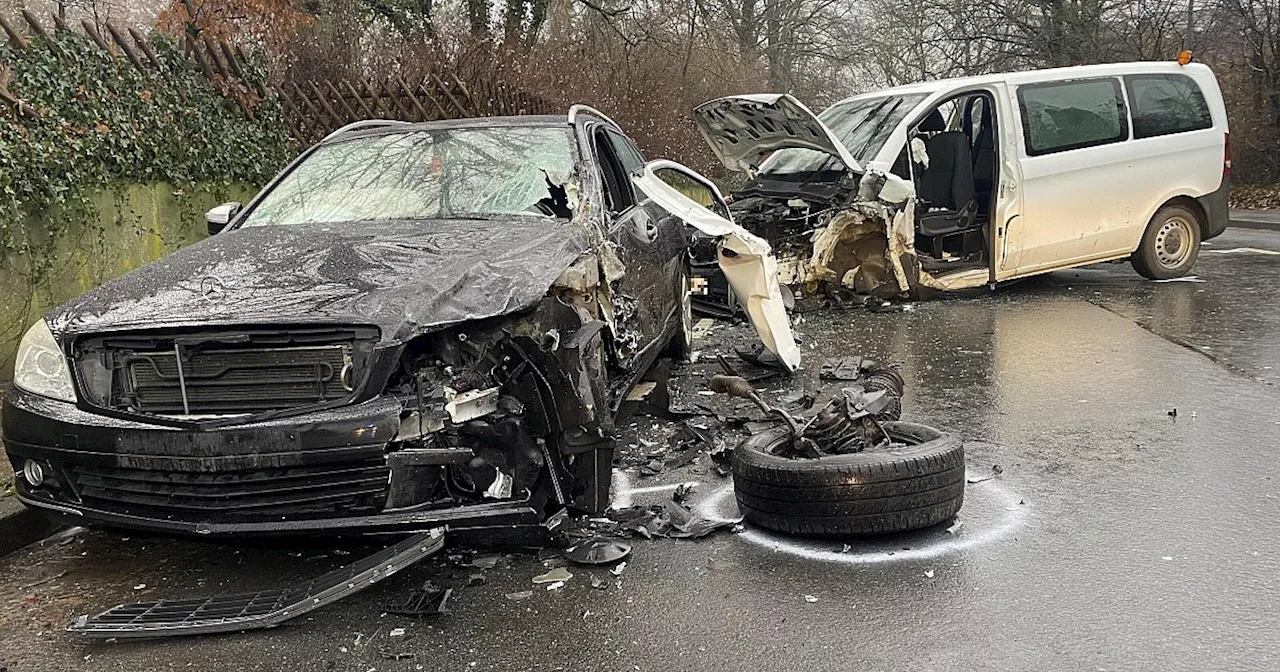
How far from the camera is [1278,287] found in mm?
9891

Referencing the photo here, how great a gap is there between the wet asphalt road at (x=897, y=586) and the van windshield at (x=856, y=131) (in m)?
4.32

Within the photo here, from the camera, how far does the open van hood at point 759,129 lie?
8219 millimetres

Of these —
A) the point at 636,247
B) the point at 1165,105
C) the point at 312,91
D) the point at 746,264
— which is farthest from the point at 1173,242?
the point at 312,91

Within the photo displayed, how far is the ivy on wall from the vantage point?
6.53m

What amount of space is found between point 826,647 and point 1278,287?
931 centimetres

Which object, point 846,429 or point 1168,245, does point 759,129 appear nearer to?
point 1168,245

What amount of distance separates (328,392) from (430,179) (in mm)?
1942

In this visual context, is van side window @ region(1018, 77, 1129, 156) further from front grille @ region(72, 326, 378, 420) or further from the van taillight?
front grille @ region(72, 326, 378, 420)

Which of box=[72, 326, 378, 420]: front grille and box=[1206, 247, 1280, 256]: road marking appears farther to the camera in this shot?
box=[1206, 247, 1280, 256]: road marking

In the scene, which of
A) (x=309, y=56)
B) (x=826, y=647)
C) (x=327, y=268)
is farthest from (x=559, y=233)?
(x=309, y=56)

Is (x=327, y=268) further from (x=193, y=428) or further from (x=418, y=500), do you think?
(x=418, y=500)

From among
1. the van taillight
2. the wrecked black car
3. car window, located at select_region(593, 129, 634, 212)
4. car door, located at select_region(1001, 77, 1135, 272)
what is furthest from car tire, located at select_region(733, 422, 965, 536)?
the van taillight

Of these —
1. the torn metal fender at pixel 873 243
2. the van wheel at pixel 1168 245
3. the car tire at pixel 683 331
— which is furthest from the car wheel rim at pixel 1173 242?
the car tire at pixel 683 331

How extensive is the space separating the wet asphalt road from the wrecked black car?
0.38 m
